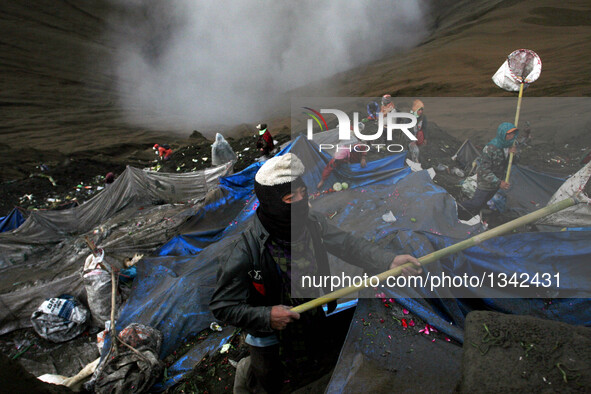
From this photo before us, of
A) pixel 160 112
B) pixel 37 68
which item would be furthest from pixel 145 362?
pixel 37 68

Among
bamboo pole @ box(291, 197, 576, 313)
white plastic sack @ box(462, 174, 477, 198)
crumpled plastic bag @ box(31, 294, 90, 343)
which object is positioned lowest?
crumpled plastic bag @ box(31, 294, 90, 343)

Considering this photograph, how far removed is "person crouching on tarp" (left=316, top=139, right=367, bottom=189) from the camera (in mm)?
5289

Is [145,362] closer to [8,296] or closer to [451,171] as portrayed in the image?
[8,296]

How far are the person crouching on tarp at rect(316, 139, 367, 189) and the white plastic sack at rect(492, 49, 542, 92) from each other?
2321 millimetres

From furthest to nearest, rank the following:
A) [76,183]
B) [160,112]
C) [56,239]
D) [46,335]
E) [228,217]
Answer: [160,112], [76,183], [56,239], [228,217], [46,335]

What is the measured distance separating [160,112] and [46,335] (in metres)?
17.2

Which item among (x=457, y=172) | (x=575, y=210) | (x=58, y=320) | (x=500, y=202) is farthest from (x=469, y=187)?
(x=58, y=320)

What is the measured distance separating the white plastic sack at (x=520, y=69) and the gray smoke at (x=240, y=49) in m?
13.1

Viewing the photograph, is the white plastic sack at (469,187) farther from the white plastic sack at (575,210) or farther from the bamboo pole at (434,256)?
the bamboo pole at (434,256)

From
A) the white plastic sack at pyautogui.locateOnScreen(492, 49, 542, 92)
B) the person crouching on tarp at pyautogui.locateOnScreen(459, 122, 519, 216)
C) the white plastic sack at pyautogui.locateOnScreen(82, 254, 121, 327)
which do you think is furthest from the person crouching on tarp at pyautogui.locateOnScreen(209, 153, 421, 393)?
the white plastic sack at pyautogui.locateOnScreen(492, 49, 542, 92)

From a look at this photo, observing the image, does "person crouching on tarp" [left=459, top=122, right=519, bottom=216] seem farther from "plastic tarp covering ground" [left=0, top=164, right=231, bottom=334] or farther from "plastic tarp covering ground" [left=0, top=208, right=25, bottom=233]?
"plastic tarp covering ground" [left=0, top=208, right=25, bottom=233]

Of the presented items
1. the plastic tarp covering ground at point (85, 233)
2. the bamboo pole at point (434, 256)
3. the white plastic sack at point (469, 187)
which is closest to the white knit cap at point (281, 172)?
the bamboo pole at point (434, 256)

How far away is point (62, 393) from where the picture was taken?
171 cm

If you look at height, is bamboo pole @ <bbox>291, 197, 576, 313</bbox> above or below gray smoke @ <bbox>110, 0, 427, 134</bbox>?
below
